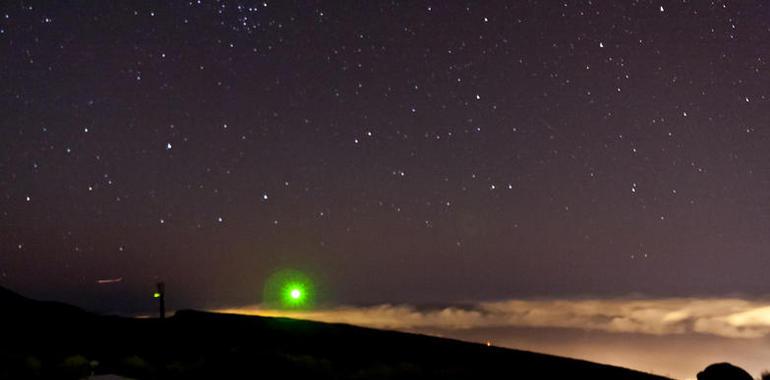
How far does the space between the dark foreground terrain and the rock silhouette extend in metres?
2.27

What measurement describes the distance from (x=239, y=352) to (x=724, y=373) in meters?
10.8

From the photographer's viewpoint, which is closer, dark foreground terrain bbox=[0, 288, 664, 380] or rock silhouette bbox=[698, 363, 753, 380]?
dark foreground terrain bbox=[0, 288, 664, 380]

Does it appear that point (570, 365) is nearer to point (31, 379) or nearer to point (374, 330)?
point (374, 330)

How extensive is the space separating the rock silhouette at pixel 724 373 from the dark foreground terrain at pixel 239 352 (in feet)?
7.46

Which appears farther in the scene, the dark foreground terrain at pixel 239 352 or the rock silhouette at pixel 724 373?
the rock silhouette at pixel 724 373

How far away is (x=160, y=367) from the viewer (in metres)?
19.8

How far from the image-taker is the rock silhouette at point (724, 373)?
61.0ft

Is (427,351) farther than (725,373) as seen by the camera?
Yes

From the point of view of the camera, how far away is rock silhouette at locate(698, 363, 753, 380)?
18.6 meters

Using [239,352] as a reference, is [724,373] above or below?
below

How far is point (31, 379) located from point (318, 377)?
5.85 m

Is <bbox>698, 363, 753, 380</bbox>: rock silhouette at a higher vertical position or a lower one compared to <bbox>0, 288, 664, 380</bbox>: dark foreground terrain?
lower

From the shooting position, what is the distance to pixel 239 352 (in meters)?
17.5

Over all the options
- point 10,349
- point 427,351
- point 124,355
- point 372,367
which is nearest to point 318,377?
point 372,367
